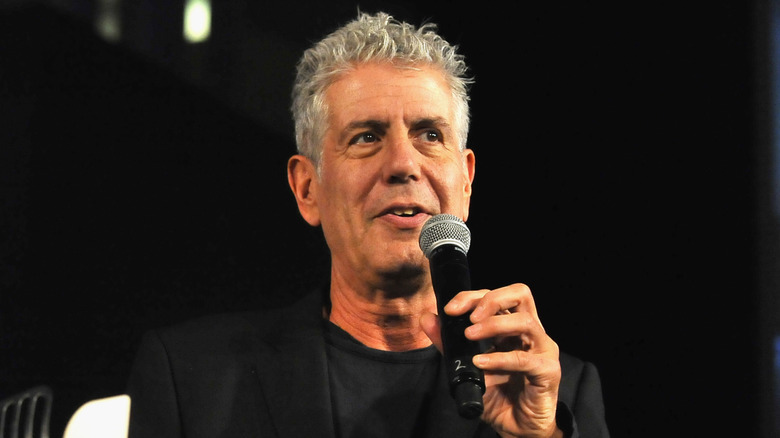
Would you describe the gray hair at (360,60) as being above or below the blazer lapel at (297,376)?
above

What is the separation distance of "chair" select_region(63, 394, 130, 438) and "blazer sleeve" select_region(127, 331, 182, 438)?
0.08ft

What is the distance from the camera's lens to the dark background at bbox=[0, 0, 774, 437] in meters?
2.32

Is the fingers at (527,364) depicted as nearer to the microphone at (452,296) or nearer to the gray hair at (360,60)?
the microphone at (452,296)

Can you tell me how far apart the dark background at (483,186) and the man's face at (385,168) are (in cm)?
64

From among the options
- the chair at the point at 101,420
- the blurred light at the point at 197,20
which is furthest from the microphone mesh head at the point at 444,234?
the blurred light at the point at 197,20

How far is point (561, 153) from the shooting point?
2.66 meters

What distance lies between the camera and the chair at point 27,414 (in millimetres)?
2148

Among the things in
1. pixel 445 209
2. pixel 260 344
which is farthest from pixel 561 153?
pixel 260 344

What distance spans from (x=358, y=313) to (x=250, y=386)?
34 centimetres

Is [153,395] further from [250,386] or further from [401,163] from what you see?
[401,163]

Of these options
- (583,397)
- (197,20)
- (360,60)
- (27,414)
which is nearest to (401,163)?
(360,60)

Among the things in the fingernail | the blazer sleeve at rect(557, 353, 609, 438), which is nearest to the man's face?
the blazer sleeve at rect(557, 353, 609, 438)

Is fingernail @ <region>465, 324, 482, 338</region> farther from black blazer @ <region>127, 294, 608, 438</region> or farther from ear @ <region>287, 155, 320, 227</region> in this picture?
ear @ <region>287, 155, 320, 227</region>

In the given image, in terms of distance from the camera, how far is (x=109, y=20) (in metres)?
2.51
